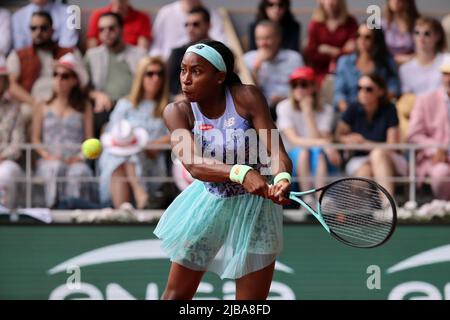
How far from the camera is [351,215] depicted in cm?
558

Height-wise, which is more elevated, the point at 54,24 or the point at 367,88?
the point at 54,24

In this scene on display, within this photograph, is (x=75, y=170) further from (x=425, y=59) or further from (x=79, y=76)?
(x=425, y=59)

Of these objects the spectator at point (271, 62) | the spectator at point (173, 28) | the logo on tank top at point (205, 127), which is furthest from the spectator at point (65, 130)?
the logo on tank top at point (205, 127)

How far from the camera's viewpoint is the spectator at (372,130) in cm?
870

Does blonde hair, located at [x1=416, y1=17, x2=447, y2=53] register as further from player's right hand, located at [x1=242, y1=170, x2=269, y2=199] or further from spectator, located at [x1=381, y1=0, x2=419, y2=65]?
player's right hand, located at [x1=242, y1=170, x2=269, y2=199]

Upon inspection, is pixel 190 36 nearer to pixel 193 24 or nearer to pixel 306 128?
pixel 193 24

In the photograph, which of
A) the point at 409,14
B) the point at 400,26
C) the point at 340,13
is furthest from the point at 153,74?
the point at 409,14

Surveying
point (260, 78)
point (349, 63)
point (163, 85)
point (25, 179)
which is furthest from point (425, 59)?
point (25, 179)

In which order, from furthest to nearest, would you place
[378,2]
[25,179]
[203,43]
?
1. [378,2]
2. [25,179]
3. [203,43]

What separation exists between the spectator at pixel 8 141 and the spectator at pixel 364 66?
2624 mm

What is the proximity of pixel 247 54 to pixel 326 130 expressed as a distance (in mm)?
958

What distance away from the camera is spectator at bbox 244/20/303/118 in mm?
9023

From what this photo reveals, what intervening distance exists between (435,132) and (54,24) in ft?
10.8

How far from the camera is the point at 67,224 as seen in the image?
8703mm
